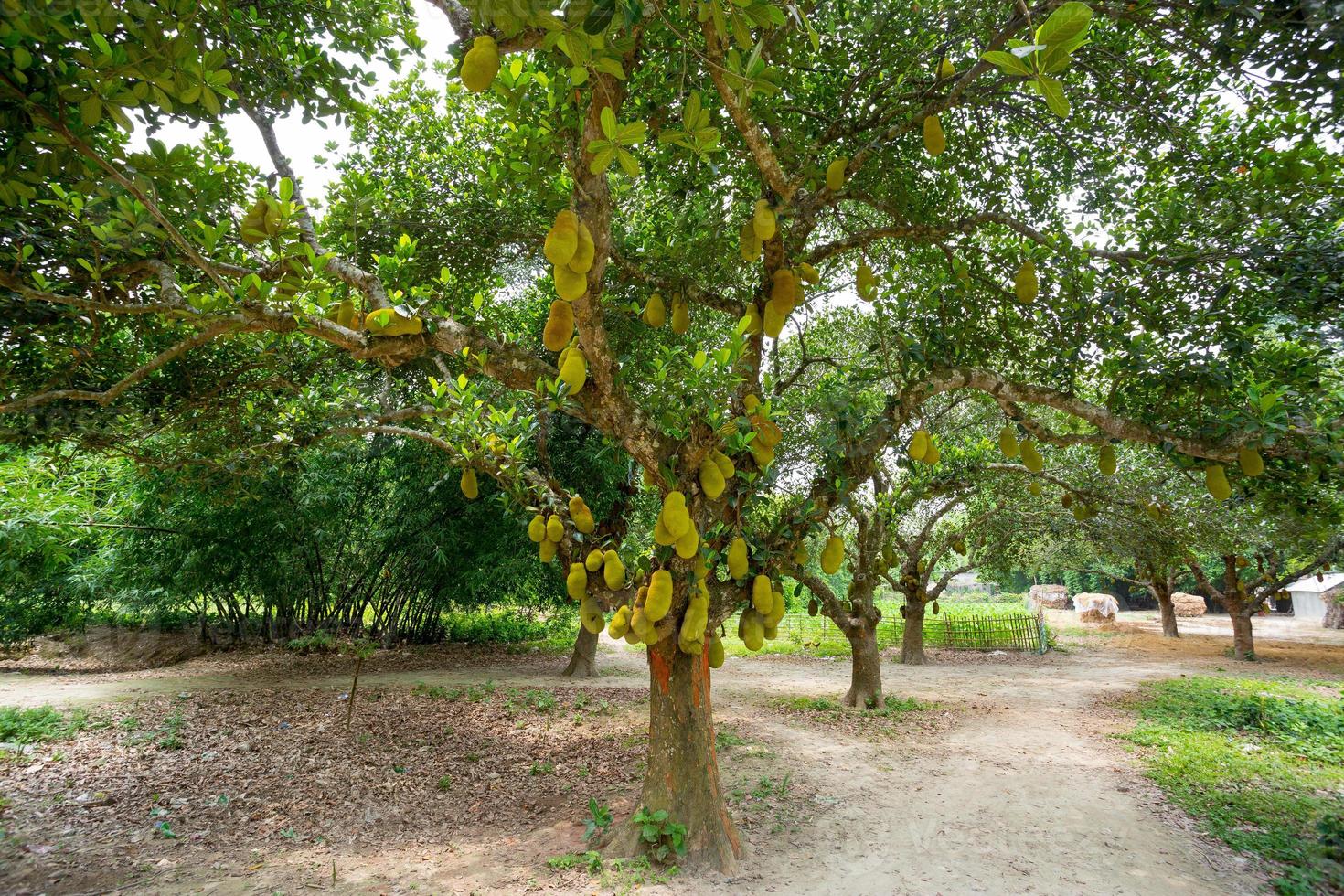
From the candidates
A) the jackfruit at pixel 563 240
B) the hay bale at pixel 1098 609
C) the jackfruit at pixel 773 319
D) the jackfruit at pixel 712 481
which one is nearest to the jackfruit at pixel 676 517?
the jackfruit at pixel 712 481

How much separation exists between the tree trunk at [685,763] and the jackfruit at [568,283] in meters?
1.93

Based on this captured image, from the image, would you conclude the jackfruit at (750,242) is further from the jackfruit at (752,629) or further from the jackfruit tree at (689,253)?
the jackfruit at (752,629)

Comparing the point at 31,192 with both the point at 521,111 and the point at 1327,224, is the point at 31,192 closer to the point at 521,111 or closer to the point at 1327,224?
the point at 521,111

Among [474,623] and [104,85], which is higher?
[104,85]

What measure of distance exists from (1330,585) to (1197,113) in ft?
82.6

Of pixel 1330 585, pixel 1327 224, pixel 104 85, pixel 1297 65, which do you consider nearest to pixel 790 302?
pixel 1297 65

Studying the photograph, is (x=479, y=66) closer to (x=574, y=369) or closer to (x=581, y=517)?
(x=574, y=369)

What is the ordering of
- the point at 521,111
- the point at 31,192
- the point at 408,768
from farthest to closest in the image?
the point at 408,768 → the point at 521,111 → the point at 31,192

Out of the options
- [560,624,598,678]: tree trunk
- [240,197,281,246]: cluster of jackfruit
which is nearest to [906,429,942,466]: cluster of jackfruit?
[240,197,281,246]: cluster of jackfruit

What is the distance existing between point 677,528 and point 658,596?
414mm

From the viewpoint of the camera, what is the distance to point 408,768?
5.05m

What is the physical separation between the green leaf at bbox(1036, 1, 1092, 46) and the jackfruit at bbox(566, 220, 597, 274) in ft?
4.91

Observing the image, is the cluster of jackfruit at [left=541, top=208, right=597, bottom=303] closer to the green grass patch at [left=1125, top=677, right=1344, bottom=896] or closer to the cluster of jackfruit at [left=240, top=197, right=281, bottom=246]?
the cluster of jackfruit at [left=240, top=197, right=281, bottom=246]

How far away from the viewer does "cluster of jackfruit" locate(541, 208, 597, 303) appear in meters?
2.20
